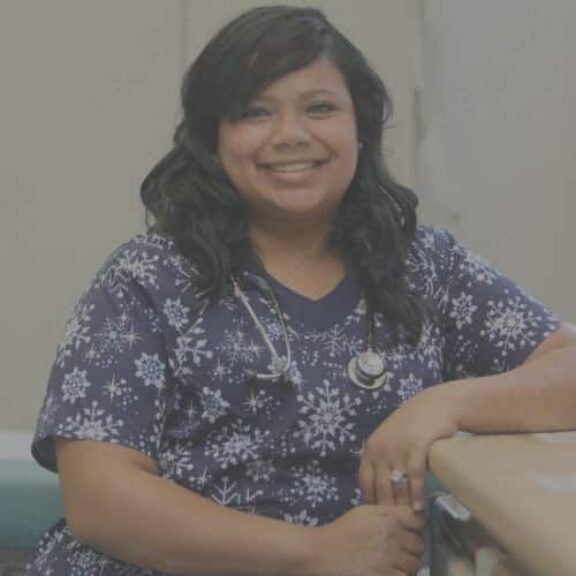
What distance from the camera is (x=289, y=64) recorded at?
53.2 inches

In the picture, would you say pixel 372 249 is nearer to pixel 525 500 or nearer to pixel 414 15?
pixel 525 500

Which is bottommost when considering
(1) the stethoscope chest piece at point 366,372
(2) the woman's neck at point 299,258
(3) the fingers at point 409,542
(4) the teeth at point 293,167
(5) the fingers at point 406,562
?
(5) the fingers at point 406,562

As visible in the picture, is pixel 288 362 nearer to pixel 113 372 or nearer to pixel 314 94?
pixel 113 372

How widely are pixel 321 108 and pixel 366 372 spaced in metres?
0.32

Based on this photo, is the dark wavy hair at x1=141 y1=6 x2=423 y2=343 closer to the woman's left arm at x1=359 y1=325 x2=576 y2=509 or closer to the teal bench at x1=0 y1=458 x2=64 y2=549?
the woman's left arm at x1=359 y1=325 x2=576 y2=509

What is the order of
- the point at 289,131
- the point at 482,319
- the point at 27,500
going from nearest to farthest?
1. the point at 289,131
2. the point at 482,319
3. the point at 27,500

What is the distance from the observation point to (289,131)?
1354mm

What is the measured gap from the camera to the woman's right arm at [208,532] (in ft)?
3.76

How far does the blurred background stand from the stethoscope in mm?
1319

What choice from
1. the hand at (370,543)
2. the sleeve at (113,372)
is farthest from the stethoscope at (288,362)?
the hand at (370,543)

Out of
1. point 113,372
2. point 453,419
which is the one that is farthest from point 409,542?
point 113,372

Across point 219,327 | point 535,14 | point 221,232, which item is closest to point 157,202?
point 221,232

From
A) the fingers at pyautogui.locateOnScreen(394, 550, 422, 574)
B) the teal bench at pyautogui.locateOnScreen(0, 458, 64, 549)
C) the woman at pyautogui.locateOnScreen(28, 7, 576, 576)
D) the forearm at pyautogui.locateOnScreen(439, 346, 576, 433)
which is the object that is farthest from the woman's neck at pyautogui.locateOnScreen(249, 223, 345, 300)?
the teal bench at pyautogui.locateOnScreen(0, 458, 64, 549)

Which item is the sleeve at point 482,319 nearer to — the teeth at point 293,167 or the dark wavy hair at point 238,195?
the dark wavy hair at point 238,195
